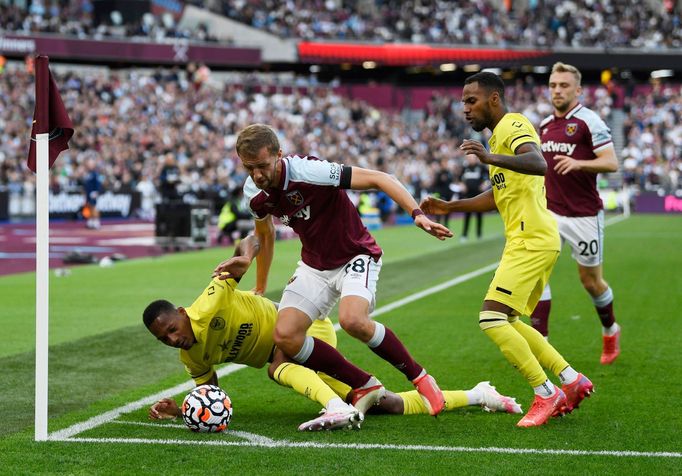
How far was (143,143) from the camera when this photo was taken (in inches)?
1597

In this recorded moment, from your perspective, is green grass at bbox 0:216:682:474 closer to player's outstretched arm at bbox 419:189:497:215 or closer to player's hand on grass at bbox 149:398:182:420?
player's hand on grass at bbox 149:398:182:420

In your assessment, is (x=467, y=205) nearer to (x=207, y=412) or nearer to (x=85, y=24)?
(x=207, y=412)

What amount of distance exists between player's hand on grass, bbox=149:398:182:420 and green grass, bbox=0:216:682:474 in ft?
0.45

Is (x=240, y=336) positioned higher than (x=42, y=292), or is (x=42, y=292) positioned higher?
(x=42, y=292)

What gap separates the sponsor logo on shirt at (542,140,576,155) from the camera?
30.2ft

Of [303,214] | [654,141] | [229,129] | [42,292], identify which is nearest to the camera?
[42,292]

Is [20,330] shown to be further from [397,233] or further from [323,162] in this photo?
[397,233]

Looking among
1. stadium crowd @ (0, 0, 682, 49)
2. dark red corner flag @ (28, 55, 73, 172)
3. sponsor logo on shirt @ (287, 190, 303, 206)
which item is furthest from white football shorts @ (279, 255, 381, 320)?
stadium crowd @ (0, 0, 682, 49)

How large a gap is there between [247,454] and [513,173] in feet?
8.48

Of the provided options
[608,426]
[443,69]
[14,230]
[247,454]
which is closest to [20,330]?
[247,454]

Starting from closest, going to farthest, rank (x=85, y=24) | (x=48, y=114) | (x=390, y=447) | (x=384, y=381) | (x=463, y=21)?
1. (x=390, y=447)
2. (x=48, y=114)
3. (x=384, y=381)
4. (x=85, y=24)
5. (x=463, y=21)

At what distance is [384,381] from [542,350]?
1771 millimetres

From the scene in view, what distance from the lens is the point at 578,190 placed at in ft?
30.5

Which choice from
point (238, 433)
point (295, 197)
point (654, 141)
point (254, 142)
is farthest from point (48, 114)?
point (654, 141)
